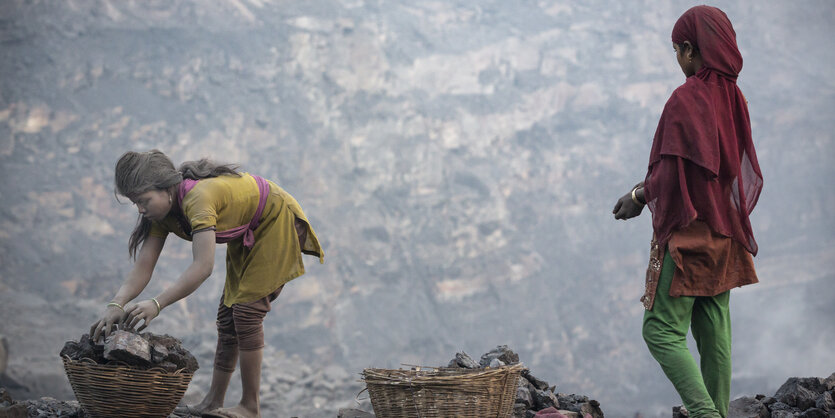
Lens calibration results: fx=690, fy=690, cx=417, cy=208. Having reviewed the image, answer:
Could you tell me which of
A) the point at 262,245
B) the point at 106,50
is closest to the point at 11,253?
the point at 106,50

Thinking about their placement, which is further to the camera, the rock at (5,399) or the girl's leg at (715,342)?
the rock at (5,399)

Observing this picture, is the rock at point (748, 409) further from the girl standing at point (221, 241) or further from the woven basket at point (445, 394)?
the girl standing at point (221, 241)

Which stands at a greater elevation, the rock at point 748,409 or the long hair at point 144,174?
the long hair at point 144,174

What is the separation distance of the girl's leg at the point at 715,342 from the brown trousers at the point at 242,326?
177 cm

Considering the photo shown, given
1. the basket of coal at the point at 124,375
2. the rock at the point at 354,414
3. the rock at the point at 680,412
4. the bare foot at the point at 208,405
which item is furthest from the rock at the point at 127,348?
the rock at the point at 680,412

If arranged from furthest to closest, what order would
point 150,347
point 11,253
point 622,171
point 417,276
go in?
point 622,171 → point 417,276 → point 11,253 → point 150,347

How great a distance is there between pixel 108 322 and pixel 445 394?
138cm

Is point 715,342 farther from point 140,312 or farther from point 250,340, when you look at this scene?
point 140,312

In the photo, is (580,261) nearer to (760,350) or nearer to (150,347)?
(760,350)

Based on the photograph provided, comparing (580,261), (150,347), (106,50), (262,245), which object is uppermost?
(106,50)

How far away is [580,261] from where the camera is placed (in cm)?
2853

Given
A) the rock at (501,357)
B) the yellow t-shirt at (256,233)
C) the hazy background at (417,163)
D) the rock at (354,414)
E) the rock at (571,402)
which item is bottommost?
the rock at (354,414)

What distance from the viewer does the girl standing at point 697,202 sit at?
2299 mm

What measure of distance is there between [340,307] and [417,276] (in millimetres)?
3495
